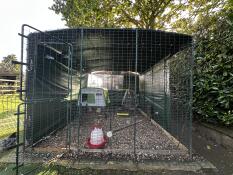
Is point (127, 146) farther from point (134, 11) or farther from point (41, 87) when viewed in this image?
point (134, 11)


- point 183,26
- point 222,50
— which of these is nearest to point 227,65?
point 222,50

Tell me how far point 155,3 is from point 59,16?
15.4 ft

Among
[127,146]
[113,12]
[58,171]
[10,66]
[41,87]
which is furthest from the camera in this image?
[10,66]

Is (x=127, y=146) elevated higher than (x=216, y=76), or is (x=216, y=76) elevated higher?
(x=216, y=76)

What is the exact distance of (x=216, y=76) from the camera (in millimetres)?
4594

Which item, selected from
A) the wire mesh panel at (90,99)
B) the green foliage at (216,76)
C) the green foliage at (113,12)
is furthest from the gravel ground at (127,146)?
the green foliage at (113,12)

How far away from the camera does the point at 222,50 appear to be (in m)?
4.55

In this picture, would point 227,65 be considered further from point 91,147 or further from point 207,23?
point 91,147

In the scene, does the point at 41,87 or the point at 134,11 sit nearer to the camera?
the point at 41,87

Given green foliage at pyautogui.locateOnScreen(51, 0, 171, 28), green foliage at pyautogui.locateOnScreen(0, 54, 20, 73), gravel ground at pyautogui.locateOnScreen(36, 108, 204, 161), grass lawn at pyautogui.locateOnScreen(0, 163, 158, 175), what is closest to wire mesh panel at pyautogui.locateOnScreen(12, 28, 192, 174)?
gravel ground at pyautogui.locateOnScreen(36, 108, 204, 161)

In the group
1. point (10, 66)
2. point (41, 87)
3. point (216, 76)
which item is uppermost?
point (10, 66)

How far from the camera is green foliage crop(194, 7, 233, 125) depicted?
4.21m

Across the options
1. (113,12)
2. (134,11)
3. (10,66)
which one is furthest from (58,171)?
(10,66)

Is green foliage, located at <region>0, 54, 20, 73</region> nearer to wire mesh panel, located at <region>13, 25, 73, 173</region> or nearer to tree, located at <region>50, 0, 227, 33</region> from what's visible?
wire mesh panel, located at <region>13, 25, 73, 173</region>
